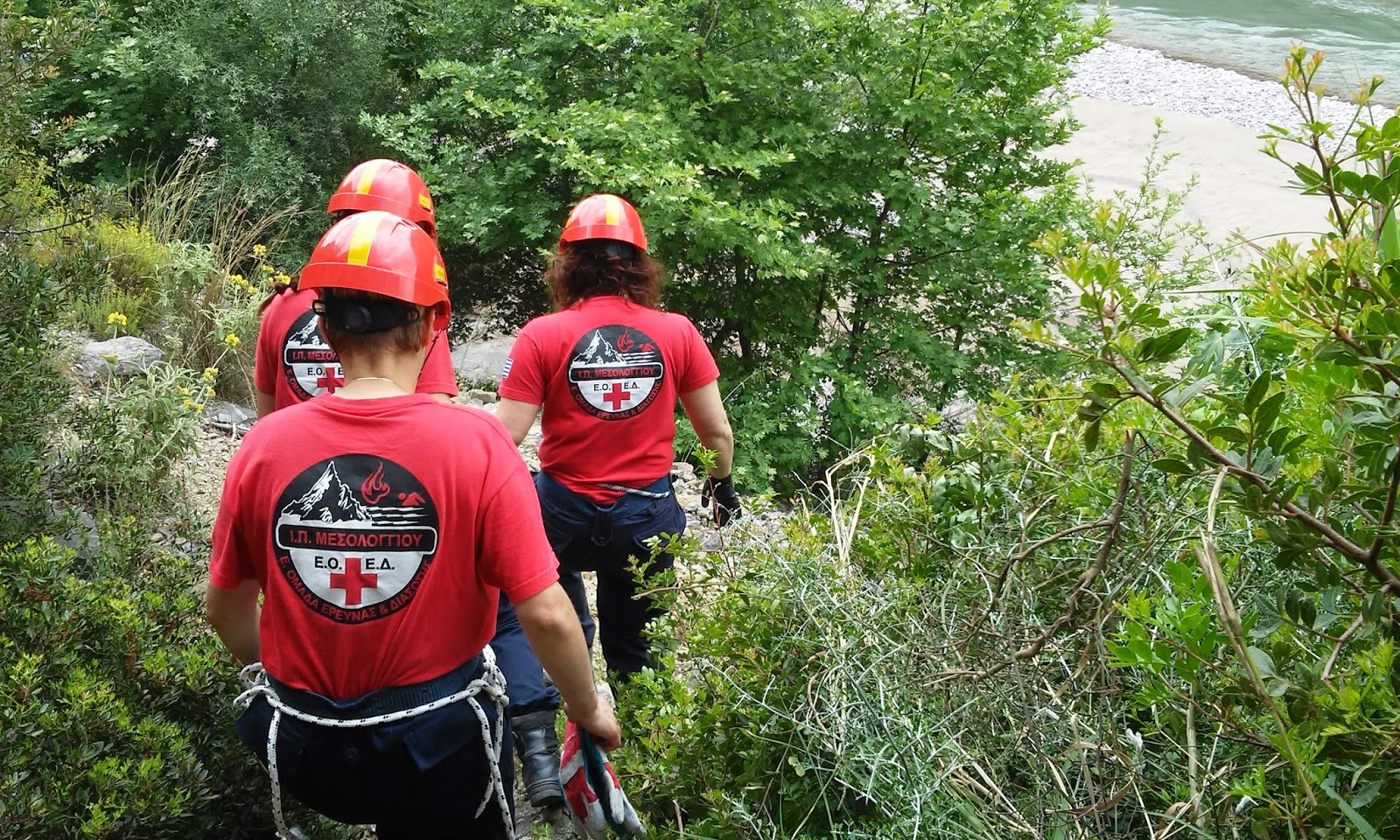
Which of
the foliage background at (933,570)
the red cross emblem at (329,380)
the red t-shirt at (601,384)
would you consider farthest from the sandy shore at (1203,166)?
the red cross emblem at (329,380)

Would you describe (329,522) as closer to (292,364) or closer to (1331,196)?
(292,364)

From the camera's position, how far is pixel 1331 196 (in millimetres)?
1557

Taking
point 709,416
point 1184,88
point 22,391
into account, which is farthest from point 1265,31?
point 22,391

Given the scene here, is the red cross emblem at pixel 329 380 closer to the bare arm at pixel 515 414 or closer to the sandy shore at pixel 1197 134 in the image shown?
the bare arm at pixel 515 414

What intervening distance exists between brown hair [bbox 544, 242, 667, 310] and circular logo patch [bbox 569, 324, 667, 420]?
0.16 m

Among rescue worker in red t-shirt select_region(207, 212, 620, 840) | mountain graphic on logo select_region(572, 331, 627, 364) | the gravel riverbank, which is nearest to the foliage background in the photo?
rescue worker in red t-shirt select_region(207, 212, 620, 840)

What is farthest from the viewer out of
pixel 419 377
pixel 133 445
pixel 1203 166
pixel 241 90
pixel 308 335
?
pixel 1203 166

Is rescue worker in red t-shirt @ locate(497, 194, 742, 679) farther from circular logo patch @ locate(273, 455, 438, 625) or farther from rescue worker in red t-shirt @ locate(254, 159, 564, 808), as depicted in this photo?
circular logo patch @ locate(273, 455, 438, 625)

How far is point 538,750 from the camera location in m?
3.11

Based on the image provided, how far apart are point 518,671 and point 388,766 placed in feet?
3.39

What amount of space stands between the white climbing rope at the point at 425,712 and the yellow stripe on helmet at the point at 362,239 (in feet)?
2.75

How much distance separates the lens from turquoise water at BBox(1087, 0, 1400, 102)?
17875 millimetres

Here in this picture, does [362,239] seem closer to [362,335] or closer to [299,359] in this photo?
[362,335]

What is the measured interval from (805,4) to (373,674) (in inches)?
238
